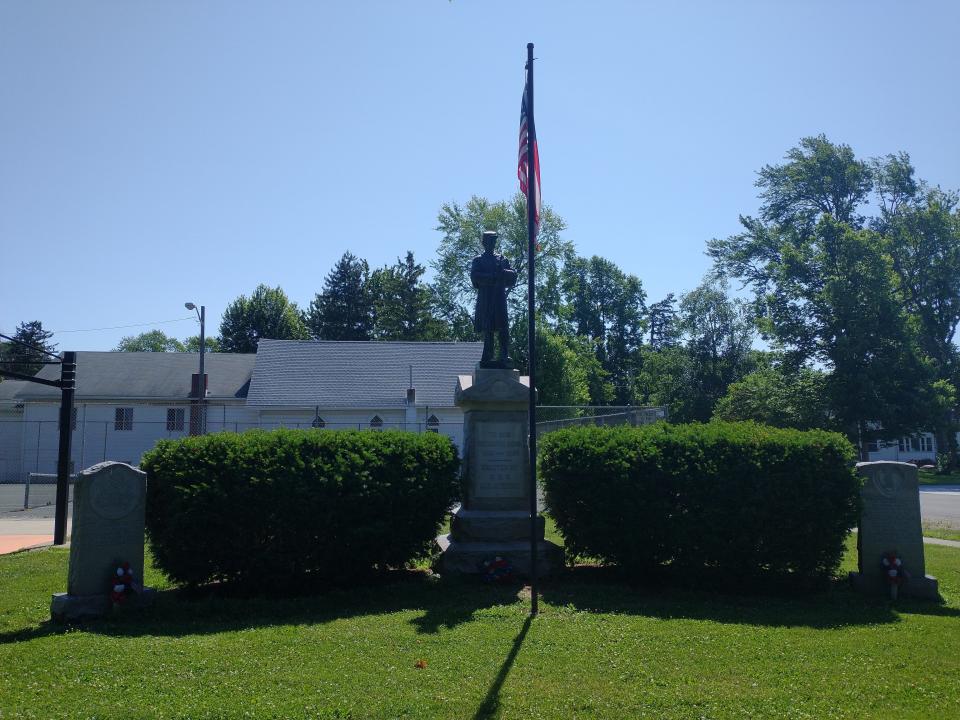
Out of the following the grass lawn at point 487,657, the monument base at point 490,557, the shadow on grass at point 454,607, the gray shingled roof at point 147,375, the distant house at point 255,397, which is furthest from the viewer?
the gray shingled roof at point 147,375

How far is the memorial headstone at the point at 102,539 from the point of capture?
24.9ft

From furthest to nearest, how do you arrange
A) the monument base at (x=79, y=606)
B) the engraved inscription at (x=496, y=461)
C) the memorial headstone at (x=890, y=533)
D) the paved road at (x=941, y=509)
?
the paved road at (x=941, y=509), the engraved inscription at (x=496, y=461), the memorial headstone at (x=890, y=533), the monument base at (x=79, y=606)

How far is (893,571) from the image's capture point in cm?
870

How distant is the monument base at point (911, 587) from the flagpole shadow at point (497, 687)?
462 cm

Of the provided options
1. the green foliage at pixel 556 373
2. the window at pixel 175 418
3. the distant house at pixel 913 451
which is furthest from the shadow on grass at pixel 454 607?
the distant house at pixel 913 451

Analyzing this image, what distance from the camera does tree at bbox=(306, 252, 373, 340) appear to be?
62.2 metres

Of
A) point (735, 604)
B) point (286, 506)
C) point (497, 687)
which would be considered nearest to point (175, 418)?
point (286, 506)

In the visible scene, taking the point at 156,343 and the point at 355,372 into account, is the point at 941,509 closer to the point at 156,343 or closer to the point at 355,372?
the point at 355,372

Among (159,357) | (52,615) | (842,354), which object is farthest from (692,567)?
(159,357)

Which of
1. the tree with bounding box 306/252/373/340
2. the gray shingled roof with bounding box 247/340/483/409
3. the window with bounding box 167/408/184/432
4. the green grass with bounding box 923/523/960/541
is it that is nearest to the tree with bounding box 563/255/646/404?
the tree with bounding box 306/252/373/340

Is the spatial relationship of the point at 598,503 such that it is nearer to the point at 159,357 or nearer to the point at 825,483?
the point at 825,483

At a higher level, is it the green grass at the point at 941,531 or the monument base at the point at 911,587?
the monument base at the point at 911,587

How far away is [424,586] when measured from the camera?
8.78 m

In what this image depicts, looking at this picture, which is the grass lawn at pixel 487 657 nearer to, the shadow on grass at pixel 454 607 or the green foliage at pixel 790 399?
the shadow on grass at pixel 454 607
